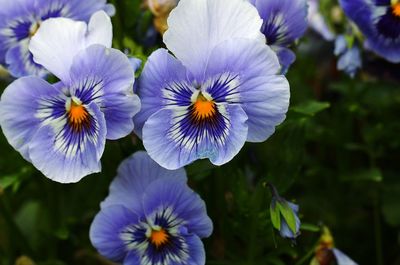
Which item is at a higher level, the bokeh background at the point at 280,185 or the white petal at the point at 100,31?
the white petal at the point at 100,31

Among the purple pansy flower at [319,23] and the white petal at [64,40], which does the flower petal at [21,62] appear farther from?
the purple pansy flower at [319,23]

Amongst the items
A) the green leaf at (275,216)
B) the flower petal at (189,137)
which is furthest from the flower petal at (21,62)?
the green leaf at (275,216)

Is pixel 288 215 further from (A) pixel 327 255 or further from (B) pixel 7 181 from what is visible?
(B) pixel 7 181

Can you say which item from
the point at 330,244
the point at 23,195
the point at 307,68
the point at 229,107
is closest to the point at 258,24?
the point at 229,107

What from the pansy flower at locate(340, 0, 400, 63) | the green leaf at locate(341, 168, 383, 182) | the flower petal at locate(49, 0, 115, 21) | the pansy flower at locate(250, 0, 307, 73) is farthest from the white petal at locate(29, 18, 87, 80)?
the green leaf at locate(341, 168, 383, 182)

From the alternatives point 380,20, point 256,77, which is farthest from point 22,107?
point 380,20

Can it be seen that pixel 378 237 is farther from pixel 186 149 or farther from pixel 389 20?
pixel 186 149
